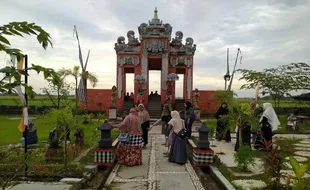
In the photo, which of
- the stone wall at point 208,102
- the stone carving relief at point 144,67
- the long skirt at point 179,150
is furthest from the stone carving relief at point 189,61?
the long skirt at point 179,150

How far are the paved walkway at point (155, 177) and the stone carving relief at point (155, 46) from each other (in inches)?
625

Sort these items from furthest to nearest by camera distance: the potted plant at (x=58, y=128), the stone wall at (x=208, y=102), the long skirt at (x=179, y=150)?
the stone wall at (x=208, y=102), the long skirt at (x=179, y=150), the potted plant at (x=58, y=128)

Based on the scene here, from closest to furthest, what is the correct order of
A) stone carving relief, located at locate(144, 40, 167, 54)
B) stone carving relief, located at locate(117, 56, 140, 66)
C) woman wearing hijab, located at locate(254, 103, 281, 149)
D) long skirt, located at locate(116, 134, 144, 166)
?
long skirt, located at locate(116, 134, 144, 166)
woman wearing hijab, located at locate(254, 103, 281, 149)
stone carving relief, located at locate(144, 40, 167, 54)
stone carving relief, located at locate(117, 56, 140, 66)

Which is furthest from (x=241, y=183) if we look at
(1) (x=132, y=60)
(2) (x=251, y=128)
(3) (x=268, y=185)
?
(1) (x=132, y=60)

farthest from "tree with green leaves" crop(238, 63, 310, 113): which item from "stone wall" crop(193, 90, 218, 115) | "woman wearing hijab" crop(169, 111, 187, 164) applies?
"woman wearing hijab" crop(169, 111, 187, 164)

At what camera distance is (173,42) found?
83.0 ft

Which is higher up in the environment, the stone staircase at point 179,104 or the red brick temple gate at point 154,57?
the red brick temple gate at point 154,57

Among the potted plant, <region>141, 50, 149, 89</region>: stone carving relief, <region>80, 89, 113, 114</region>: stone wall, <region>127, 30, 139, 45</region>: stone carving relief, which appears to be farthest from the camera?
<region>80, 89, 113, 114</region>: stone wall

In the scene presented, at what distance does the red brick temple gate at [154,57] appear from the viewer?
77.8 feet

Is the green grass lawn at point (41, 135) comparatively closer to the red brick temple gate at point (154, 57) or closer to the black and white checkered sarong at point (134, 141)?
the black and white checkered sarong at point (134, 141)

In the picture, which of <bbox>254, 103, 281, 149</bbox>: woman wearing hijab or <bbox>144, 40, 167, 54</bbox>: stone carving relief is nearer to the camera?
<bbox>254, 103, 281, 149</bbox>: woman wearing hijab

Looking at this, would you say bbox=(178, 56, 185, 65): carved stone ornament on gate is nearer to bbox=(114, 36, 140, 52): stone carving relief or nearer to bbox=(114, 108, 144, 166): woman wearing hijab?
bbox=(114, 36, 140, 52): stone carving relief

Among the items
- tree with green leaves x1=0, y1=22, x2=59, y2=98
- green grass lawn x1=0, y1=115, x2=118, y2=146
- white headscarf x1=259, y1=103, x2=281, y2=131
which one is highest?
tree with green leaves x1=0, y1=22, x2=59, y2=98

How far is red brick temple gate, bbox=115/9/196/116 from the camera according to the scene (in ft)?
77.8
